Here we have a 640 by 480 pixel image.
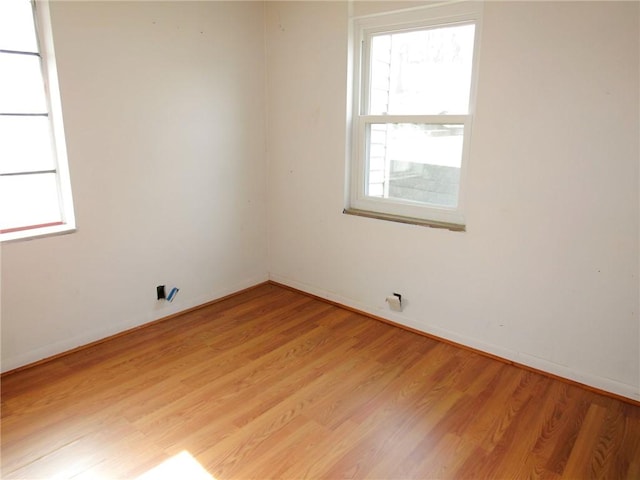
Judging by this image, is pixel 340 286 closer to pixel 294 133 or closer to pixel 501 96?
pixel 294 133

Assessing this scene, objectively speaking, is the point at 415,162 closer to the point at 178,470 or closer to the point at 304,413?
the point at 304,413

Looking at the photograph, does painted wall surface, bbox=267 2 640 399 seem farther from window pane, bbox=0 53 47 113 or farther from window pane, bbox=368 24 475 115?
window pane, bbox=0 53 47 113

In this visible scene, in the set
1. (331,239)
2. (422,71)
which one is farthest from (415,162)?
(331,239)

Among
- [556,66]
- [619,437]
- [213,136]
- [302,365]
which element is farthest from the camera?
[213,136]

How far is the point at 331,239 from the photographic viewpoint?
11.4ft

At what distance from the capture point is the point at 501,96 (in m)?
2.47

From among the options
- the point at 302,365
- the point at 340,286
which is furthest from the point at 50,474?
the point at 340,286

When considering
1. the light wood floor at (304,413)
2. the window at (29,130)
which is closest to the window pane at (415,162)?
the light wood floor at (304,413)

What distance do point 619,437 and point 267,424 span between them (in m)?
1.66

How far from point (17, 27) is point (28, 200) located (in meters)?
0.94

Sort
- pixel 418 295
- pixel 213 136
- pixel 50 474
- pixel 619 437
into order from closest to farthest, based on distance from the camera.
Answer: pixel 50 474
pixel 619 437
pixel 418 295
pixel 213 136

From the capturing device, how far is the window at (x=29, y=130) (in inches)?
93.2

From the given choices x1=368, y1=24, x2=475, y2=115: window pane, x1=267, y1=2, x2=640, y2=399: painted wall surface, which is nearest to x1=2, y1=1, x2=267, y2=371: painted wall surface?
x1=267, y1=2, x2=640, y2=399: painted wall surface

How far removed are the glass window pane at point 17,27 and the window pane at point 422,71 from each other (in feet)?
6.75
